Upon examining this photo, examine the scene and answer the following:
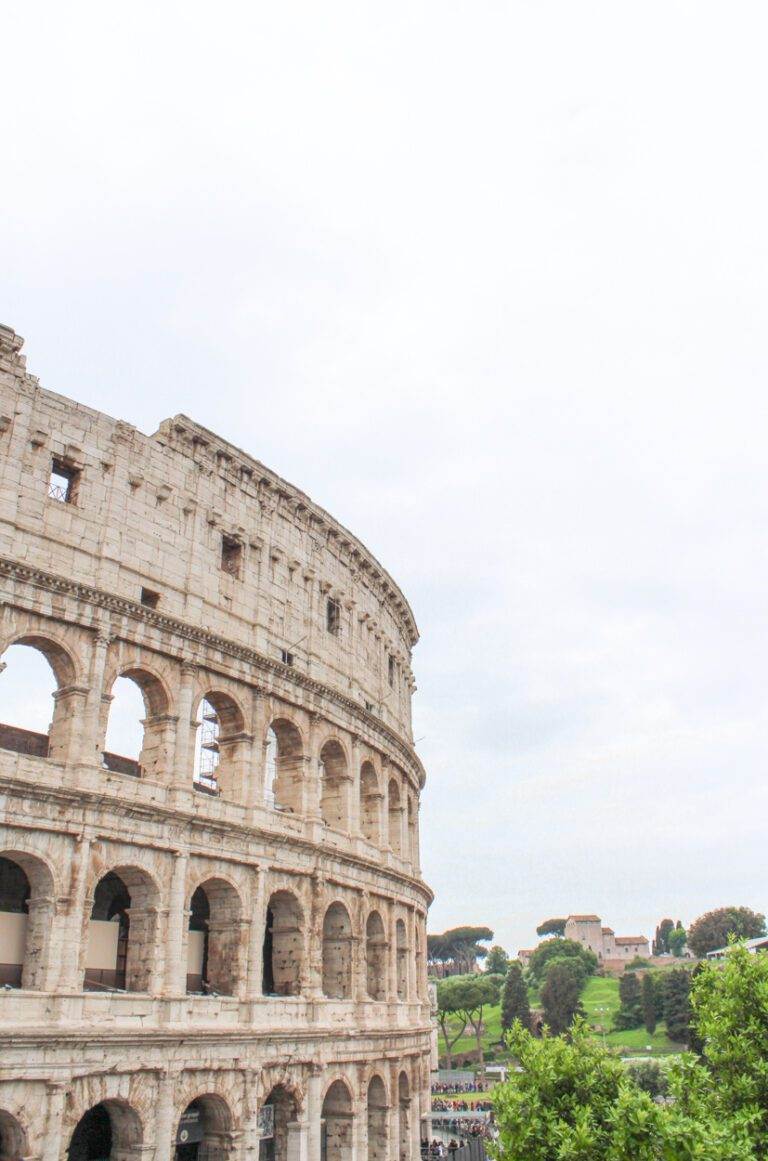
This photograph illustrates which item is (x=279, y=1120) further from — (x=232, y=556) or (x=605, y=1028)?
(x=605, y=1028)

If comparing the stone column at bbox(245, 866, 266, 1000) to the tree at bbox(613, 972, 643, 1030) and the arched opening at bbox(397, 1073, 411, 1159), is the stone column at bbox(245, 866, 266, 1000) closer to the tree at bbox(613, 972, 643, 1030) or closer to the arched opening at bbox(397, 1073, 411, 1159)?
the arched opening at bbox(397, 1073, 411, 1159)

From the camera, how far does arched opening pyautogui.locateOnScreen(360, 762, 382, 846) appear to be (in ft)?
97.0

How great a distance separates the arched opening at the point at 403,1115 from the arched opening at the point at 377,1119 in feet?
3.64

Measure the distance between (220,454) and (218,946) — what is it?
41.2ft

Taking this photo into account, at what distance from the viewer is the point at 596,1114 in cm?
1498

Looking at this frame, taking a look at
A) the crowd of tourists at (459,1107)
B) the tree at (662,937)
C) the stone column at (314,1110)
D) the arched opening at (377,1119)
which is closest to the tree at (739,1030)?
the stone column at (314,1110)

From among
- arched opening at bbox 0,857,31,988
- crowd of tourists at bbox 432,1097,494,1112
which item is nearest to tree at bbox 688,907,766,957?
crowd of tourists at bbox 432,1097,494,1112

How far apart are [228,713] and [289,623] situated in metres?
3.67

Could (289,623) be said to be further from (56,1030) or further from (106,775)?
(56,1030)

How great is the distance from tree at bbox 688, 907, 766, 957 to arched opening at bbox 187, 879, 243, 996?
85102mm

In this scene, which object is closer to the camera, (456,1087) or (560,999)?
(456,1087)

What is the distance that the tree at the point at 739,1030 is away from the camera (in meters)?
16.4

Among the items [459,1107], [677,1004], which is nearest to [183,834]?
[459,1107]

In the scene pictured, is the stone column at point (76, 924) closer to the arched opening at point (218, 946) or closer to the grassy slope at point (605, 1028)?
the arched opening at point (218, 946)
